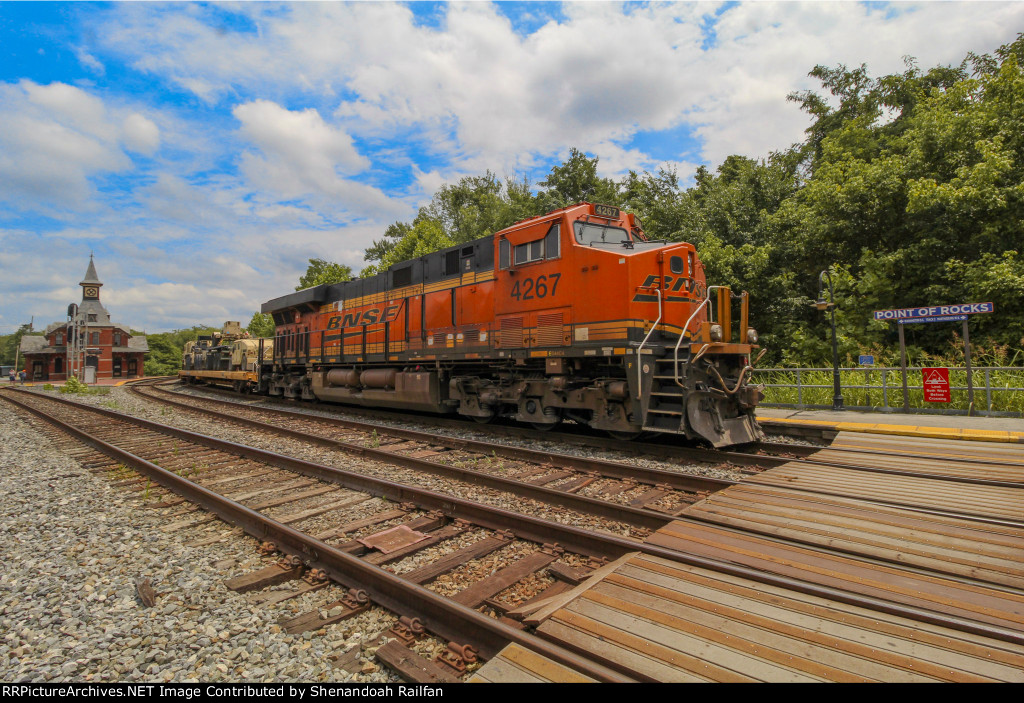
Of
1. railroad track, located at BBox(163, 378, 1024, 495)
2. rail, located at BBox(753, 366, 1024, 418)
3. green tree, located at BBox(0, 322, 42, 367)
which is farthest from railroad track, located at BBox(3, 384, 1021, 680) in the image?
green tree, located at BBox(0, 322, 42, 367)

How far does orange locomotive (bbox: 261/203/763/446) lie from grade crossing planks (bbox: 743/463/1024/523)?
1.54m

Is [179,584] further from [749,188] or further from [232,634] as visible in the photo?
[749,188]

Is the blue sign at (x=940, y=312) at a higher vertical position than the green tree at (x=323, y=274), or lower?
lower

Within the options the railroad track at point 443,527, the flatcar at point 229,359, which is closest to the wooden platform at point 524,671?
the railroad track at point 443,527

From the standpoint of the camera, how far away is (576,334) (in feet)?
26.9

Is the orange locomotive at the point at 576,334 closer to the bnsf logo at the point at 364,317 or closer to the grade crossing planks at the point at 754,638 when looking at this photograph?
the bnsf logo at the point at 364,317

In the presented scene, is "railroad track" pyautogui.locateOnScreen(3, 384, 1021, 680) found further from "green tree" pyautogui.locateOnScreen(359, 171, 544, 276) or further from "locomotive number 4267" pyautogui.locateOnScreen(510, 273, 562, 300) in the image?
"green tree" pyautogui.locateOnScreen(359, 171, 544, 276)

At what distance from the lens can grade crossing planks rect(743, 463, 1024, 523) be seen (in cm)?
458

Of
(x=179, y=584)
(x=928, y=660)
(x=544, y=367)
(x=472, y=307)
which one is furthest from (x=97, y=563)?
(x=472, y=307)

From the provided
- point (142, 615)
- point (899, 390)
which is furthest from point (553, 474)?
point (899, 390)

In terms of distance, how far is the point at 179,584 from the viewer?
371 cm

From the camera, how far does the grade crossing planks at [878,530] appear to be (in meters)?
3.43

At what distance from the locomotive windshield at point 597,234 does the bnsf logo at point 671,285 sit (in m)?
1.21

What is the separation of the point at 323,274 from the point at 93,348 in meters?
28.6
